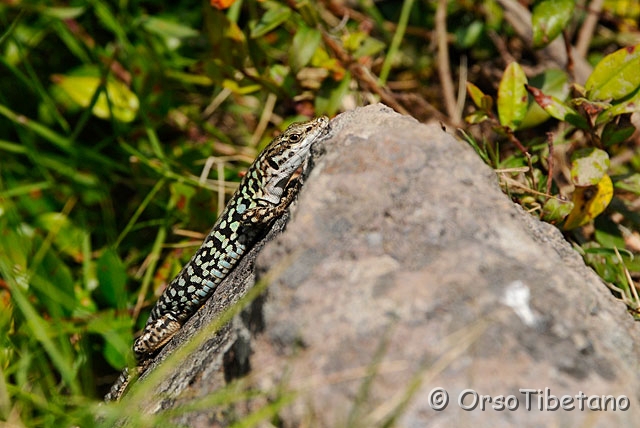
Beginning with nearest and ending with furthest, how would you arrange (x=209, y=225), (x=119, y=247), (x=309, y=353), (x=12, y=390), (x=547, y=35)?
(x=309, y=353)
(x=12, y=390)
(x=547, y=35)
(x=209, y=225)
(x=119, y=247)

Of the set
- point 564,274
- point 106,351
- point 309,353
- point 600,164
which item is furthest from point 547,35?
point 106,351

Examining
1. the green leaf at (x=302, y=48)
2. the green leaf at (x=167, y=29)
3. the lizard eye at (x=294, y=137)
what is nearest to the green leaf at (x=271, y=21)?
the green leaf at (x=302, y=48)

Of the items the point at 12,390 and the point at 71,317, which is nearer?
the point at 12,390

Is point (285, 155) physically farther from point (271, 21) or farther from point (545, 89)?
point (545, 89)

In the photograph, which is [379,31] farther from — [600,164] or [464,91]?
[600,164]

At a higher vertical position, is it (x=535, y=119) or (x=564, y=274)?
(x=564, y=274)

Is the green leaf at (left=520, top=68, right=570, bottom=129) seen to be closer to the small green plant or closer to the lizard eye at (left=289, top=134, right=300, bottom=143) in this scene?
the small green plant

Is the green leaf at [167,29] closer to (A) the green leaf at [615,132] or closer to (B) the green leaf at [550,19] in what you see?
(B) the green leaf at [550,19]
